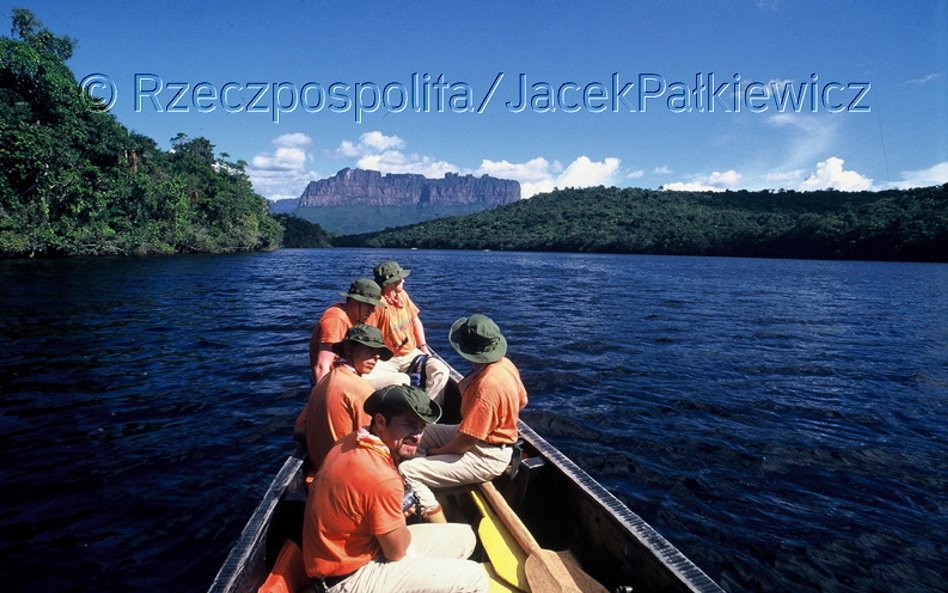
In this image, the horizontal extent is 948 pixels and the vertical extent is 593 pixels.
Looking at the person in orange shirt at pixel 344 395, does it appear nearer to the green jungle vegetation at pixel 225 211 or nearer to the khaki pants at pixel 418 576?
the khaki pants at pixel 418 576

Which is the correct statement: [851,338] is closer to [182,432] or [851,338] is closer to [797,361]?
[797,361]

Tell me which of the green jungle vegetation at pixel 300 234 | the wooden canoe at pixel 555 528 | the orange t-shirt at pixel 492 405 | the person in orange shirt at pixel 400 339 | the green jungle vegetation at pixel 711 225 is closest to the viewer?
the wooden canoe at pixel 555 528

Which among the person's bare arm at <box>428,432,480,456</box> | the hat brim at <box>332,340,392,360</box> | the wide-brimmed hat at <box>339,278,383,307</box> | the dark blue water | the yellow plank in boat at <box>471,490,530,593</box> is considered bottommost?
the dark blue water

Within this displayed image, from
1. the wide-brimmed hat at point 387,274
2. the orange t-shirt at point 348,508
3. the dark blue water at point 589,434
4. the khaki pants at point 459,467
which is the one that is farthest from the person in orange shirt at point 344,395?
the wide-brimmed hat at point 387,274

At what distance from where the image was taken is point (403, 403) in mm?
3184

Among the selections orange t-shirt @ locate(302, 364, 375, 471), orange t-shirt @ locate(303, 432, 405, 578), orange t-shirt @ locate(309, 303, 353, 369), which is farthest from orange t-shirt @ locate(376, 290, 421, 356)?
orange t-shirt @ locate(303, 432, 405, 578)

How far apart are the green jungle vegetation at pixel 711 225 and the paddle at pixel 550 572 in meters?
92.4

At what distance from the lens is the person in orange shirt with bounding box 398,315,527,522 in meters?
4.82

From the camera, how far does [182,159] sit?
8019 cm

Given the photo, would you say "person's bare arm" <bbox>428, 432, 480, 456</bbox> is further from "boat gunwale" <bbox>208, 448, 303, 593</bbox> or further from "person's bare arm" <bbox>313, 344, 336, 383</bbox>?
"person's bare arm" <bbox>313, 344, 336, 383</bbox>

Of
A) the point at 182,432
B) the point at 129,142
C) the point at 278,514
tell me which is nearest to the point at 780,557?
the point at 278,514

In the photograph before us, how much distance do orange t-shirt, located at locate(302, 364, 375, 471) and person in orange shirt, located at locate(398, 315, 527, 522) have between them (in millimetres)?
745

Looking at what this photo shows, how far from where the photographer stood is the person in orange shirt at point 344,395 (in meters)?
4.43

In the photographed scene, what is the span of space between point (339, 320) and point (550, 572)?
3.98 m
